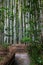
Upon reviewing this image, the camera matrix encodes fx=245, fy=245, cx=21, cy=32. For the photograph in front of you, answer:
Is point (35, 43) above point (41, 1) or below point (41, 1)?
below

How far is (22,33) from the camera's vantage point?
694 cm

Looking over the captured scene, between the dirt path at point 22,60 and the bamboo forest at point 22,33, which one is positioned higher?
the bamboo forest at point 22,33

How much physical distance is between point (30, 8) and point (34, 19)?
402 mm

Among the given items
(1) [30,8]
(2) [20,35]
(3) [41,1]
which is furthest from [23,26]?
(1) [30,8]

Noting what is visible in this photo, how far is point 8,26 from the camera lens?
22.7 feet

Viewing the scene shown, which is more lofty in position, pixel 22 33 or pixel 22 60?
pixel 22 33

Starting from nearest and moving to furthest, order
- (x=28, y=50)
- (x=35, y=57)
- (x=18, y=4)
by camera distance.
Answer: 1. (x=35, y=57)
2. (x=28, y=50)
3. (x=18, y=4)

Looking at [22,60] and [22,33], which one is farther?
[22,33]

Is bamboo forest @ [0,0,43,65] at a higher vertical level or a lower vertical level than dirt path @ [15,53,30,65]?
higher

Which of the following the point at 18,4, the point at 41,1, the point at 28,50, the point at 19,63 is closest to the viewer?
the point at 19,63

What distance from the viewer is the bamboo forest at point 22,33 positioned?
4.70m

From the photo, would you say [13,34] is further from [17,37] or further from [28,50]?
[28,50]

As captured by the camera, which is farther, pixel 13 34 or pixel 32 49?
pixel 13 34

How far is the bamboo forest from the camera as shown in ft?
15.4
